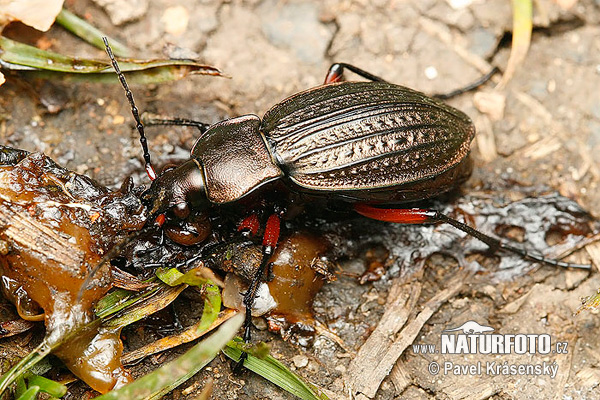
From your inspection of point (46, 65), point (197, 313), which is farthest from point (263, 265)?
point (46, 65)

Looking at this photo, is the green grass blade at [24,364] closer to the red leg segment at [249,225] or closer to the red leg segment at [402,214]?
the red leg segment at [249,225]

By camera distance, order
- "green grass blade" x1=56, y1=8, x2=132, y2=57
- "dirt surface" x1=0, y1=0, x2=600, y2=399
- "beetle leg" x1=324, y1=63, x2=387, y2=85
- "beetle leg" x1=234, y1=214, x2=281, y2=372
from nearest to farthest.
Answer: "beetle leg" x1=234, y1=214, x2=281, y2=372
"dirt surface" x1=0, y1=0, x2=600, y2=399
"beetle leg" x1=324, y1=63, x2=387, y2=85
"green grass blade" x1=56, y1=8, x2=132, y2=57

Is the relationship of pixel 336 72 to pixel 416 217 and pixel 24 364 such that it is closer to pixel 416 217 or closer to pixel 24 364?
pixel 416 217

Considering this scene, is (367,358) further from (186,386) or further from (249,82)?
(249,82)

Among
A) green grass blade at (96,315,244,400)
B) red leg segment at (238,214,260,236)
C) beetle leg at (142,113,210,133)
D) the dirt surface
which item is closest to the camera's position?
green grass blade at (96,315,244,400)

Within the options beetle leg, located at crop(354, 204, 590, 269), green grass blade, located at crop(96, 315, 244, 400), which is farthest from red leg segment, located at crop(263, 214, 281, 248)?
green grass blade, located at crop(96, 315, 244, 400)

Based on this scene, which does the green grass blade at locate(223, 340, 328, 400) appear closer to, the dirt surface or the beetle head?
the dirt surface

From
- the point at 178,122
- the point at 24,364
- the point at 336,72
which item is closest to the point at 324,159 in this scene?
the point at 336,72

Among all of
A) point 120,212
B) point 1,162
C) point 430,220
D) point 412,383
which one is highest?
point 1,162
